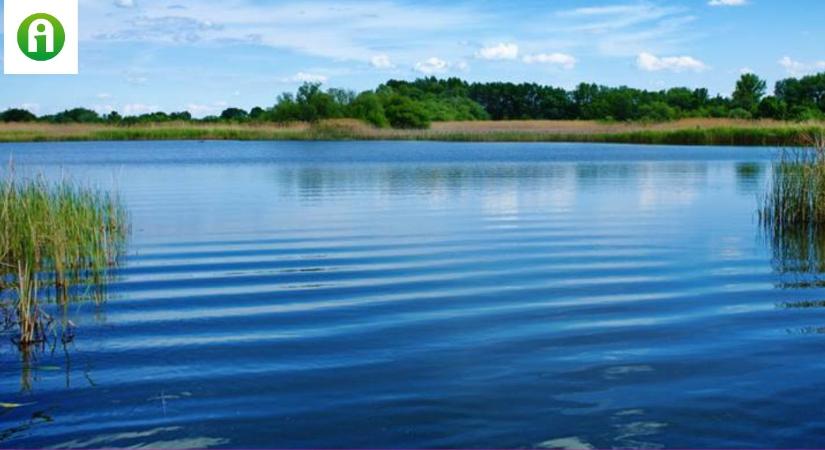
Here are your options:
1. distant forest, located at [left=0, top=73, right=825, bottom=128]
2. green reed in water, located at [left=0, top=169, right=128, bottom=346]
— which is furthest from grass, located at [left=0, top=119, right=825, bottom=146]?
green reed in water, located at [left=0, top=169, right=128, bottom=346]

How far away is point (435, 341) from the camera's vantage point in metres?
7.27

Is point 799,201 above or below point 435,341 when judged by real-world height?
above

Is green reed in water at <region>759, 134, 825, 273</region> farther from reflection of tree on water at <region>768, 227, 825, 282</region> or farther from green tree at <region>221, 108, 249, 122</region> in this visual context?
green tree at <region>221, 108, 249, 122</region>

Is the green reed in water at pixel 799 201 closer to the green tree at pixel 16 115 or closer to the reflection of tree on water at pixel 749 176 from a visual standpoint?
the reflection of tree on water at pixel 749 176

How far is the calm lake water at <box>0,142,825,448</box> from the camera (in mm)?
5246

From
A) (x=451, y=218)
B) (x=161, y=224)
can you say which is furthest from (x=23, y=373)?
(x=451, y=218)

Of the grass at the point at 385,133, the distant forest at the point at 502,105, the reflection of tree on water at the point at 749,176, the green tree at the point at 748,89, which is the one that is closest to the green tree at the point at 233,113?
the distant forest at the point at 502,105

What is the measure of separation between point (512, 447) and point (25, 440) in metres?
2.69

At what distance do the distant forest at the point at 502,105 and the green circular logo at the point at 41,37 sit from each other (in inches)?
1935

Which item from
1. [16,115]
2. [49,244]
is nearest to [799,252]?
Answer: [49,244]

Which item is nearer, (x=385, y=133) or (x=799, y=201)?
(x=799, y=201)

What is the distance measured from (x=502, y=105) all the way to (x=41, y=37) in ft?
316

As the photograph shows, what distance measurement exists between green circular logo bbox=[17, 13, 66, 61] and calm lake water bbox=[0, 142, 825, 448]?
5602mm

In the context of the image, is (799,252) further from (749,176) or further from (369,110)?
(369,110)
